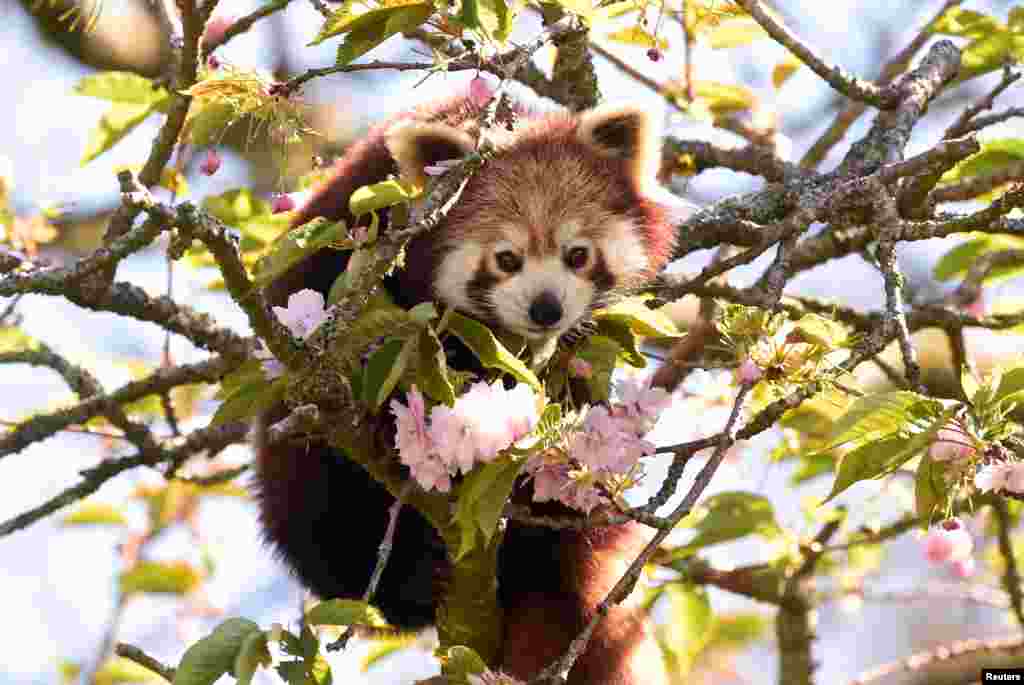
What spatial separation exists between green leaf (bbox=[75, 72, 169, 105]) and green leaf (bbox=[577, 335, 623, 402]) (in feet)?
4.95

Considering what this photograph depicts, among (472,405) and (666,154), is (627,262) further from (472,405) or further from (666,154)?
(472,405)

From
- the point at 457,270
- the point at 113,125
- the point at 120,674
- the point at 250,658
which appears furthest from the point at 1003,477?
the point at 120,674

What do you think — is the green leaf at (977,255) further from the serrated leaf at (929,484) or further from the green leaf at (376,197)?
the green leaf at (376,197)

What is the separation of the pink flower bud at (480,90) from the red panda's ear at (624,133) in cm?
78

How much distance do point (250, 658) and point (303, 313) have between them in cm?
63

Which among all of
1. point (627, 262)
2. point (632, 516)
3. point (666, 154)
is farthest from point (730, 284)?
point (632, 516)

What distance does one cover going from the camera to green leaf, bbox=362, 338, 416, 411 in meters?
2.21

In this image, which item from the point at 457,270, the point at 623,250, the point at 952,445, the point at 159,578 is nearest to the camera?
the point at 952,445

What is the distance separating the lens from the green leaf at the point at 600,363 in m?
2.74

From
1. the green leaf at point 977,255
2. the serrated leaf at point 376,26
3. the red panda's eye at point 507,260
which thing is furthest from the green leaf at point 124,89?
the green leaf at point 977,255

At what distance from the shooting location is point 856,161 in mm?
3412

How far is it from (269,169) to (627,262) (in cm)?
290

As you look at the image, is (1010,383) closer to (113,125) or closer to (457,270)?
(457,270)

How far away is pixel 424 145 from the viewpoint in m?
3.17
